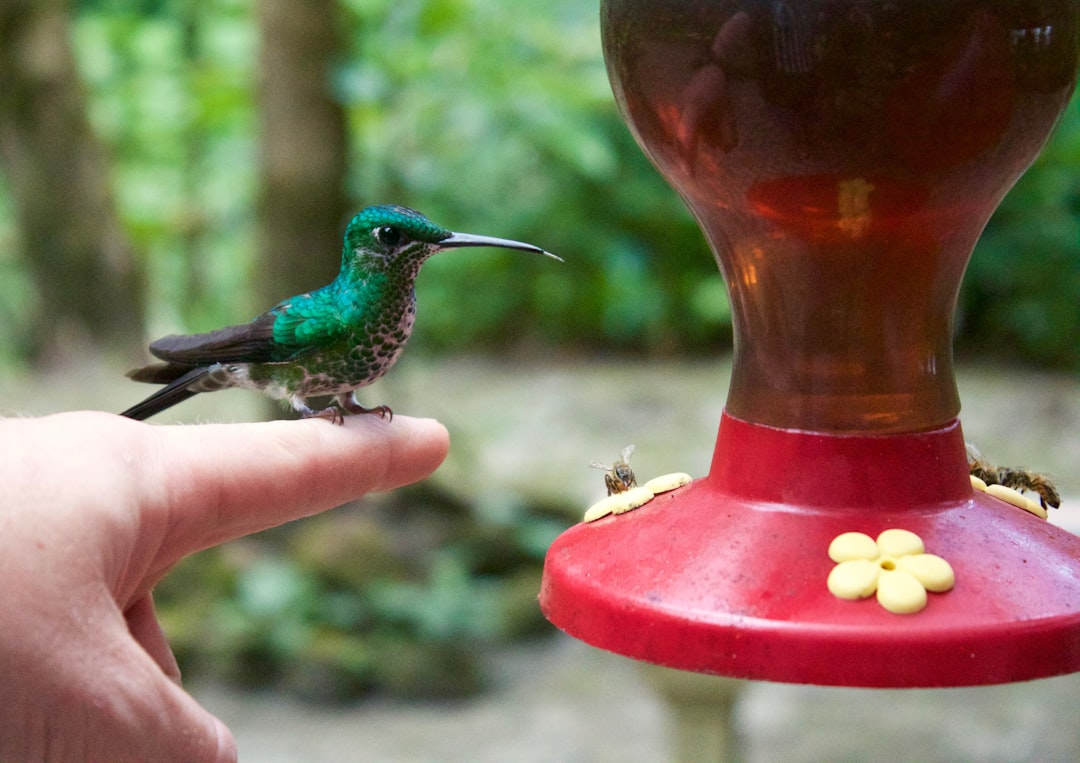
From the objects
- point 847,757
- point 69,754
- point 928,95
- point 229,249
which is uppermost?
point 928,95

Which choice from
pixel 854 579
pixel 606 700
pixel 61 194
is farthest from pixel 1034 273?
pixel 854 579

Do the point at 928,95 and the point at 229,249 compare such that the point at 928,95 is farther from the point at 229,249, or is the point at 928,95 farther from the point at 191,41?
the point at 229,249

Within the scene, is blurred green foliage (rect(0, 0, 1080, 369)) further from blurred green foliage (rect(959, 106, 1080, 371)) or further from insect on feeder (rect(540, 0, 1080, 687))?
insect on feeder (rect(540, 0, 1080, 687))

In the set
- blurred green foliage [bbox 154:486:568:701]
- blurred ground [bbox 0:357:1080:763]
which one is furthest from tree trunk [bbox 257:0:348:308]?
blurred green foliage [bbox 154:486:568:701]

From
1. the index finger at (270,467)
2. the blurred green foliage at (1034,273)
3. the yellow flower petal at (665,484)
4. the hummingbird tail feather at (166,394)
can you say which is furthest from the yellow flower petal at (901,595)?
the blurred green foliage at (1034,273)

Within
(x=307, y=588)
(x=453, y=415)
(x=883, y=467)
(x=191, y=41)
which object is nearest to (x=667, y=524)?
(x=883, y=467)

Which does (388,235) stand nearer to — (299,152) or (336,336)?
(336,336)

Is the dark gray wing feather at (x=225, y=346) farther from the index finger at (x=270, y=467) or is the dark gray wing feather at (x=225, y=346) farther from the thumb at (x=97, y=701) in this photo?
the thumb at (x=97, y=701)
